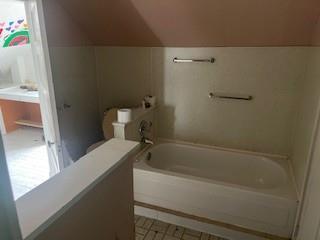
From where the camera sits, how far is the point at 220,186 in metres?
1.90

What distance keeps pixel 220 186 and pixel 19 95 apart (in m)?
3.17

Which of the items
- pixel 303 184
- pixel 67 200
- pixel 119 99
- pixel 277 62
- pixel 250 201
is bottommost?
pixel 250 201

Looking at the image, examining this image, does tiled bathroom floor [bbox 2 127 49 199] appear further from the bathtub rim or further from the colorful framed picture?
the colorful framed picture

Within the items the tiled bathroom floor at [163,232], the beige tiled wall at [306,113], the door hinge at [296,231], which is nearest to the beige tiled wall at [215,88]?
the beige tiled wall at [306,113]

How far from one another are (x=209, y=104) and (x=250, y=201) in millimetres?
1060

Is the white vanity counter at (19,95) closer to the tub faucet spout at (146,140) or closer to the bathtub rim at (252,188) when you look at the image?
the tub faucet spout at (146,140)

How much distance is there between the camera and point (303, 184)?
5.49 ft

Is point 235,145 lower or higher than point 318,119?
lower

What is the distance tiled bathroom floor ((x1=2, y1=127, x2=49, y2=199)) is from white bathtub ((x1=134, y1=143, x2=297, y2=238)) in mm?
1337

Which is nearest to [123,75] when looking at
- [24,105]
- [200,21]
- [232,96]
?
[200,21]

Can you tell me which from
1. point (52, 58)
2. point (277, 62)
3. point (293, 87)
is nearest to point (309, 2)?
point (277, 62)

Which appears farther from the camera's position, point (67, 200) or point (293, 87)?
point (293, 87)

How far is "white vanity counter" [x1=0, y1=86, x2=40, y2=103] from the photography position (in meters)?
3.39

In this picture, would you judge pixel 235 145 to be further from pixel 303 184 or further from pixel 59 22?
pixel 59 22
